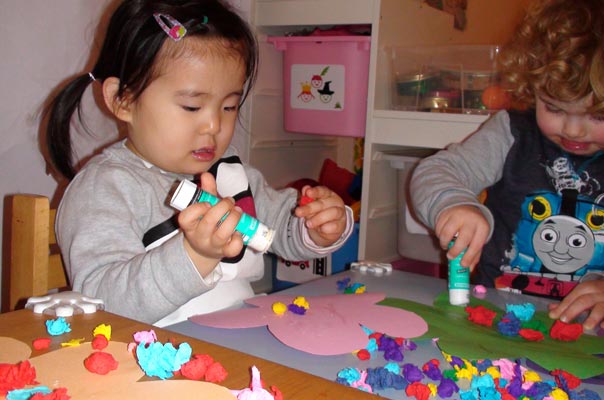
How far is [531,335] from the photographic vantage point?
0.66 meters

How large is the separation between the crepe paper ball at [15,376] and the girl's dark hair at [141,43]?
478 millimetres

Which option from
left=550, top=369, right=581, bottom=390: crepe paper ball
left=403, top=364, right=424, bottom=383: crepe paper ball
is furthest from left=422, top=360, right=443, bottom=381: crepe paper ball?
left=550, top=369, right=581, bottom=390: crepe paper ball

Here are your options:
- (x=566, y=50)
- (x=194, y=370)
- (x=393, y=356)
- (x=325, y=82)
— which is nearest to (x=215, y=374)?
(x=194, y=370)

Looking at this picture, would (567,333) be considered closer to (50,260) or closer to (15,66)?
(50,260)

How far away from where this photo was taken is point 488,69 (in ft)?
5.19

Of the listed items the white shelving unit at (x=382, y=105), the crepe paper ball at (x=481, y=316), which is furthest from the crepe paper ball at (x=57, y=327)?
the white shelving unit at (x=382, y=105)

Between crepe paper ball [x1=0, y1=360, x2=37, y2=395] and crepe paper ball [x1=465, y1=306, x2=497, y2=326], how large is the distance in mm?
489

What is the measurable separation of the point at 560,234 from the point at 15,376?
0.91 metres

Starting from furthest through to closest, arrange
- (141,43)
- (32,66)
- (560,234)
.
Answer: (32,66)
(560,234)
(141,43)

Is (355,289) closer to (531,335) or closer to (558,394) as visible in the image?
(531,335)

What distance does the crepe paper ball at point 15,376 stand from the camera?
371 mm

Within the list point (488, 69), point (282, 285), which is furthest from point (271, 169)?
point (488, 69)

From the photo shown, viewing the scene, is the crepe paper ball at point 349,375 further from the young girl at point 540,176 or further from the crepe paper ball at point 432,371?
the young girl at point 540,176

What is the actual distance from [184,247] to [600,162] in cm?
77
